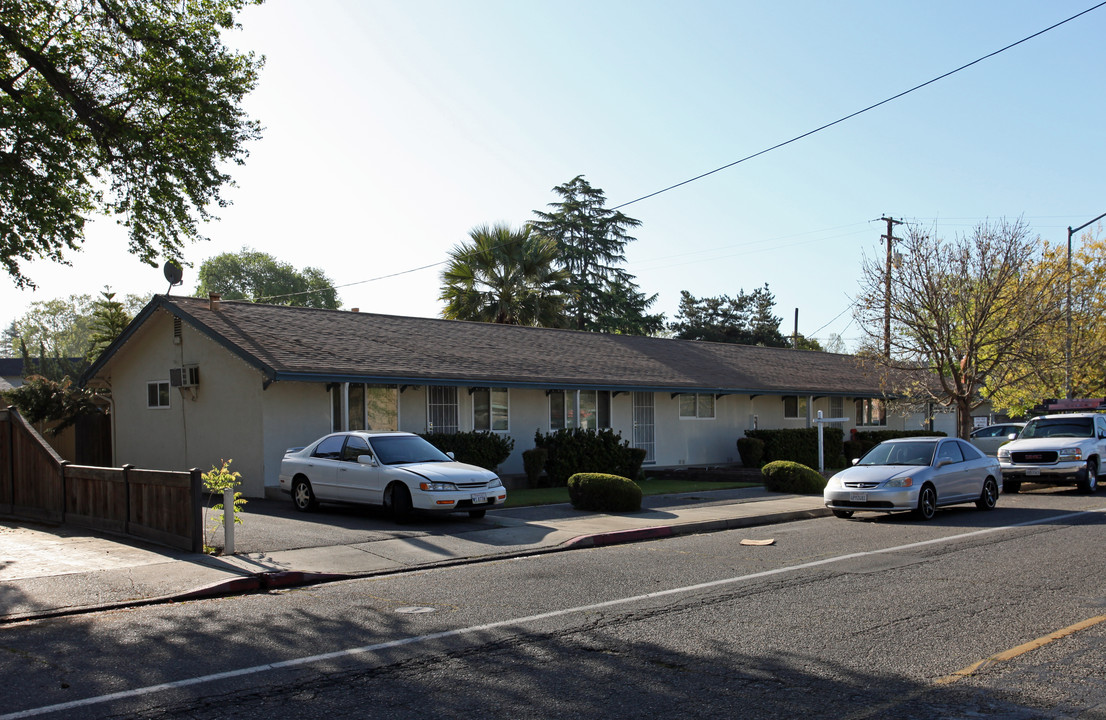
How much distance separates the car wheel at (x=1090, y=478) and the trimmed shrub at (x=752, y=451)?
892cm

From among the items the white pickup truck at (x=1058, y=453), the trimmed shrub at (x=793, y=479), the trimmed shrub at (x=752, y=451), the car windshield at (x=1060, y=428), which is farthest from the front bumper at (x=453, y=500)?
the car windshield at (x=1060, y=428)

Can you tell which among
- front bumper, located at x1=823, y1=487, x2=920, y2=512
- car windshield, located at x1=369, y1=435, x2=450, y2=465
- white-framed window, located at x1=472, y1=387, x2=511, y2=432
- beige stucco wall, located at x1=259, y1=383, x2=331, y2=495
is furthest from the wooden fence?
front bumper, located at x1=823, y1=487, x2=920, y2=512

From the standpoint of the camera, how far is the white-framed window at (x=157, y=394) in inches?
876

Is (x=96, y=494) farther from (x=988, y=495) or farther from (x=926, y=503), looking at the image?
(x=988, y=495)

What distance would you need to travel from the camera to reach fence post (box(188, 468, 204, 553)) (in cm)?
1143

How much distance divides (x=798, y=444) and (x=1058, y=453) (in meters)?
8.83

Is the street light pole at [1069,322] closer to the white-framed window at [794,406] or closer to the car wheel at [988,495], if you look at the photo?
the white-framed window at [794,406]

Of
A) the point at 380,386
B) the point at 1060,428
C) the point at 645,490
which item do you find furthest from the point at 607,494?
the point at 1060,428

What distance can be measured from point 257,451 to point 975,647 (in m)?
15.4

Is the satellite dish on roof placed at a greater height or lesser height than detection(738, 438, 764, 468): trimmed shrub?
greater

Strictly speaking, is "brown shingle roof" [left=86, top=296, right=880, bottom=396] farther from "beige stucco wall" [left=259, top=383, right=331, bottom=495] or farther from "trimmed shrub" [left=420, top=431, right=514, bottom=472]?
"trimmed shrub" [left=420, top=431, right=514, bottom=472]

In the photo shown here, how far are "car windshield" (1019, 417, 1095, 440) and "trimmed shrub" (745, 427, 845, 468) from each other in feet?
22.5

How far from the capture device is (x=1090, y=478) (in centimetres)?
2072

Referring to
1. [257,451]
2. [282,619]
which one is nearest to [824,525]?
[282,619]
